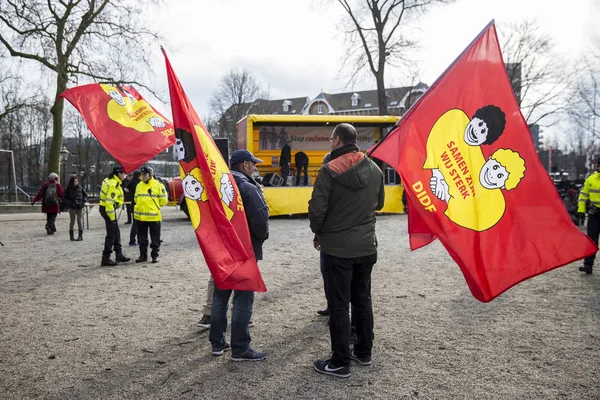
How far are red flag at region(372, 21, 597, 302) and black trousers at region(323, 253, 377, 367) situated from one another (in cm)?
69

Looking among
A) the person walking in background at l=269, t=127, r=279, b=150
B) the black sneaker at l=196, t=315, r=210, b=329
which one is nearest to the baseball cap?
the black sneaker at l=196, t=315, r=210, b=329

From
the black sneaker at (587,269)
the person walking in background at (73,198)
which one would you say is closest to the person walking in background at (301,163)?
the person walking in background at (73,198)

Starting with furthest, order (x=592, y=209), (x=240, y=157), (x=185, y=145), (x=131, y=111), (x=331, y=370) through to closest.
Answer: (x=592, y=209)
(x=131, y=111)
(x=240, y=157)
(x=185, y=145)
(x=331, y=370)

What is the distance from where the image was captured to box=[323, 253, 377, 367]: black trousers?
408cm

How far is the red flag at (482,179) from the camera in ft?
12.5

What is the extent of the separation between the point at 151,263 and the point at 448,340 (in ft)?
20.4

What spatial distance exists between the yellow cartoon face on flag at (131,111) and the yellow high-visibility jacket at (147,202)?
2.73 metres

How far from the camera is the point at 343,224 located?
410cm

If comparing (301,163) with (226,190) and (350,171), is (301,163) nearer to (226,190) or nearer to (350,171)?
(226,190)

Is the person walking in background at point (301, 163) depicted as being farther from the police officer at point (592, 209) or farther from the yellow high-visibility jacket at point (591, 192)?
the police officer at point (592, 209)

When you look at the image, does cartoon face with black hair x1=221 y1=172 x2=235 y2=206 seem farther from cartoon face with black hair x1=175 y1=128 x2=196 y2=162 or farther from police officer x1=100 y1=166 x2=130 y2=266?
police officer x1=100 y1=166 x2=130 y2=266

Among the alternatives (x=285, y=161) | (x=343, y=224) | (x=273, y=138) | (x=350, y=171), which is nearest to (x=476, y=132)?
(x=350, y=171)

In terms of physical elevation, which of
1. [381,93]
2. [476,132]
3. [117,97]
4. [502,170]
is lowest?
[502,170]

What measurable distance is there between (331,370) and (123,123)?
439 centimetres
